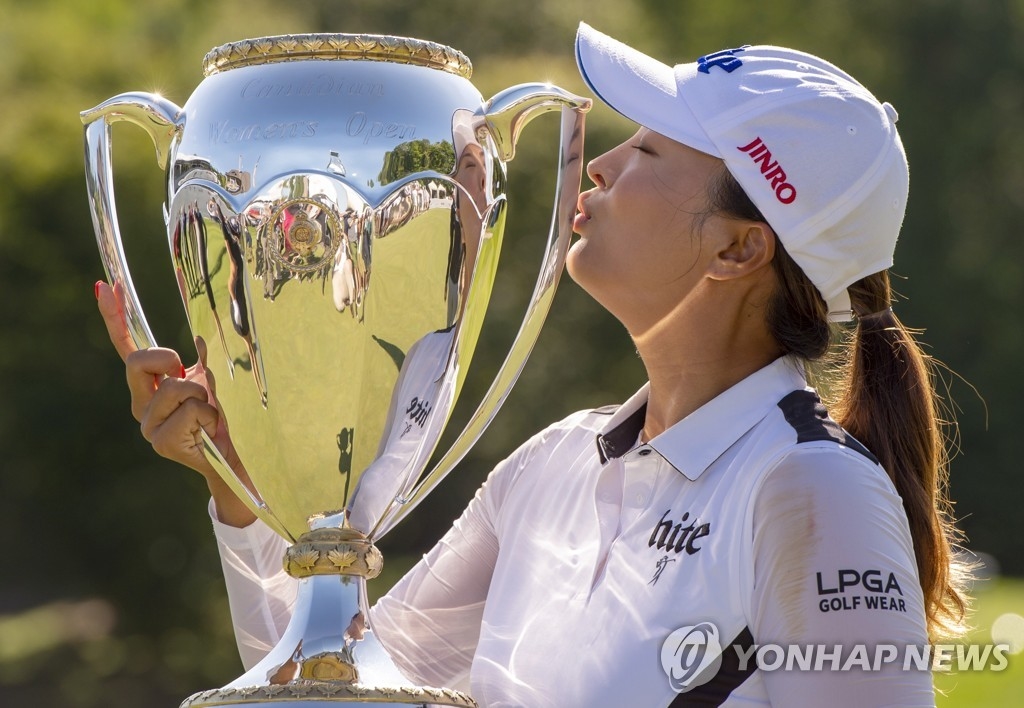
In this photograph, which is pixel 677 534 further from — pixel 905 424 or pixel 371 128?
pixel 371 128

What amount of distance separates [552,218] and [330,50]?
286 millimetres

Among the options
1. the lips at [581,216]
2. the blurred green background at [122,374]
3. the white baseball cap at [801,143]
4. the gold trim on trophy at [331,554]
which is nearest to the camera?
the gold trim on trophy at [331,554]

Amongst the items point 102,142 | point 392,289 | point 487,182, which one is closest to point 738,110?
point 487,182

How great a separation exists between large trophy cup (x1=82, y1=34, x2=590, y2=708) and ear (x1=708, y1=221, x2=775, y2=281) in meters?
0.21

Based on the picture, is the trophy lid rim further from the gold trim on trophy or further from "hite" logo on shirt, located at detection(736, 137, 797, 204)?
the gold trim on trophy

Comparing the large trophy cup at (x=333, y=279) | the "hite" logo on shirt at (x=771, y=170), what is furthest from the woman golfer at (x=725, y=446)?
the large trophy cup at (x=333, y=279)

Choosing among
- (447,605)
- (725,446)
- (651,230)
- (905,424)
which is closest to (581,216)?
(651,230)

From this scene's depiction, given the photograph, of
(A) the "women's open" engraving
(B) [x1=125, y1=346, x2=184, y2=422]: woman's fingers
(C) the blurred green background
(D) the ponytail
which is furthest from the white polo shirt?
(C) the blurred green background

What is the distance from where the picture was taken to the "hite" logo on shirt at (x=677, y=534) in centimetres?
151

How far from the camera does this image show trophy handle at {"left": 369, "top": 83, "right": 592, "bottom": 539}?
5.00 ft

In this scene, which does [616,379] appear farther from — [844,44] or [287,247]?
[844,44]

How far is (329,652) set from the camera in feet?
4.71

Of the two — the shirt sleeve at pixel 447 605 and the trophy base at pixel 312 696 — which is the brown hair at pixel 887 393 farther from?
the trophy base at pixel 312 696

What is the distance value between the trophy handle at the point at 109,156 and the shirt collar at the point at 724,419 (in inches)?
23.2
